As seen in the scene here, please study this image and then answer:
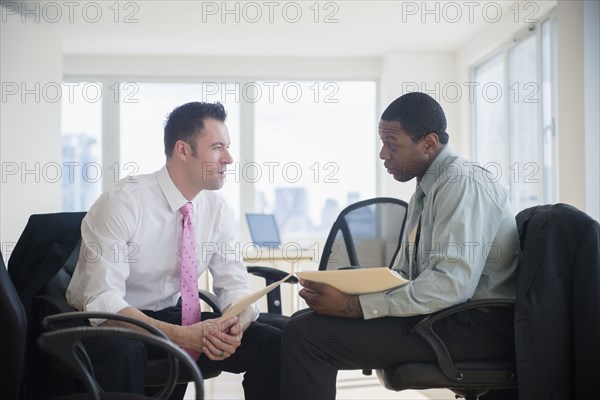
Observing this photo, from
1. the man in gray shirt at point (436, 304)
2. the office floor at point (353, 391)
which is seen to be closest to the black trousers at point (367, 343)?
the man in gray shirt at point (436, 304)

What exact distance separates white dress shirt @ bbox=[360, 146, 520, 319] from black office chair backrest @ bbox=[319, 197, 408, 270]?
98 cm

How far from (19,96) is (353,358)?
16.9 ft

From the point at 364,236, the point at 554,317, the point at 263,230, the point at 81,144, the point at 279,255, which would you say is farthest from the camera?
the point at 81,144

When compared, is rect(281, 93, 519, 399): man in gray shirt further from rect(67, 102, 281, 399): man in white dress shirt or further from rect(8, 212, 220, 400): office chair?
rect(8, 212, 220, 400): office chair

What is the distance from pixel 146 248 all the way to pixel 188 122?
493mm

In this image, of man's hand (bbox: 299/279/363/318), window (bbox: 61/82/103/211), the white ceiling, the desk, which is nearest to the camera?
man's hand (bbox: 299/279/363/318)

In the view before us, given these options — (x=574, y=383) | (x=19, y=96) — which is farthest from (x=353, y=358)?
(x=19, y=96)

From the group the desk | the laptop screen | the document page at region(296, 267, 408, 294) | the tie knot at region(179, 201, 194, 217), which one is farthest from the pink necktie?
the laptop screen

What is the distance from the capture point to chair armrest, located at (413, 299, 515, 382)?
2051mm

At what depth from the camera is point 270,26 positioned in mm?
6719

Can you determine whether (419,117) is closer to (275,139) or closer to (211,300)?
Result: (211,300)

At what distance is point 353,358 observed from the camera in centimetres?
211

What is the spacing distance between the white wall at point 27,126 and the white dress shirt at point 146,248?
3.78 metres

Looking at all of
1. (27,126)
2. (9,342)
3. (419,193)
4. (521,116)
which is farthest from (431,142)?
(27,126)
